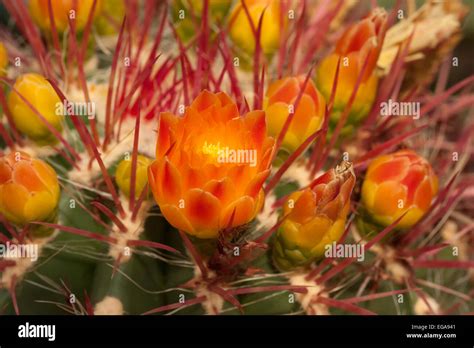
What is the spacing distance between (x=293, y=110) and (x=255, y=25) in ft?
0.67

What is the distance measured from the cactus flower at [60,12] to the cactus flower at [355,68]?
338 millimetres

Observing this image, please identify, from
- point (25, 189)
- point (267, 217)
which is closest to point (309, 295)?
point (267, 217)

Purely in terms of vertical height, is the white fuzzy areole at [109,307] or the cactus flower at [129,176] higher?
the cactus flower at [129,176]

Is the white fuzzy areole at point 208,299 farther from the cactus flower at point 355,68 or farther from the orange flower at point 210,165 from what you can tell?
the cactus flower at point 355,68

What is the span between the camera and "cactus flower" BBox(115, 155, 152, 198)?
2.51 feet

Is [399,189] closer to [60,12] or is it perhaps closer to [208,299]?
[208,299]

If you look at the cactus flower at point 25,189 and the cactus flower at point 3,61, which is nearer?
the cactus flower at point 25,189

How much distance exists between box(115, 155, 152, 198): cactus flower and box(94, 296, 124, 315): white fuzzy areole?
12cm

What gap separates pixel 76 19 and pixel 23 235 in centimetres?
34

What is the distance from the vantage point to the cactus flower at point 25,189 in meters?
0.71

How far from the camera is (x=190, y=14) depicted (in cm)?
98

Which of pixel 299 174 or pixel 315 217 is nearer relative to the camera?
pixel 315 217

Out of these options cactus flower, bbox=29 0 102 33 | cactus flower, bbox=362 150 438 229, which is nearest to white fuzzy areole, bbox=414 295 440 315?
cactus flower, bbox=362 150 438 229

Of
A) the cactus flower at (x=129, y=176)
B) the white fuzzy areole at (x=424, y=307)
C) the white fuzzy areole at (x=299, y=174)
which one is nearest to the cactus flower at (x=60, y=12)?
the cactus flower at (x=129, y=176)
